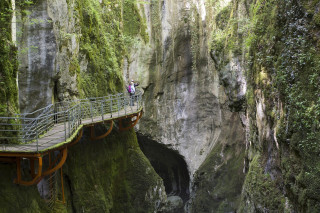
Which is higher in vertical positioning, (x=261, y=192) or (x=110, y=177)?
(x=261, y=192)

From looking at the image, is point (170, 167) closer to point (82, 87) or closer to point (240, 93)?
point (240, 93)

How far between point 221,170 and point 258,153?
10.5 metres

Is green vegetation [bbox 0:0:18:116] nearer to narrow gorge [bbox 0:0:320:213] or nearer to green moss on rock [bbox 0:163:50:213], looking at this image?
narrow gorge [bbox 0:0:320:213]

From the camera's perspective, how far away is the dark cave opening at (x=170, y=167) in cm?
2845

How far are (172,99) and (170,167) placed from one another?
5680mm

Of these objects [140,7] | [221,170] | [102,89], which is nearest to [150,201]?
[102,89]

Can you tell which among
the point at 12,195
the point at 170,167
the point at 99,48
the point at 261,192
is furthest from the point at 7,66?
the point at 170,167

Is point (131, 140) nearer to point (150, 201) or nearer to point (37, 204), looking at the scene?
point (150, 201)

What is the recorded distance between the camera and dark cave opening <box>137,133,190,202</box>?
2845 cm

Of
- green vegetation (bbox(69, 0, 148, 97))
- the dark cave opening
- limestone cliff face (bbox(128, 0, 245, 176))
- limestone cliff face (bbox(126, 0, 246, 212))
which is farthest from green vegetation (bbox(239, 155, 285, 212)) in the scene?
the dark cave opening

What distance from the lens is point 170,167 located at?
1176 inches

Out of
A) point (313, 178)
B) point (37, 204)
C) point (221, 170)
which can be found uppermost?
point (313, 178)

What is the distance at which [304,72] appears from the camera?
934cm

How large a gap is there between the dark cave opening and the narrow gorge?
86 mm
